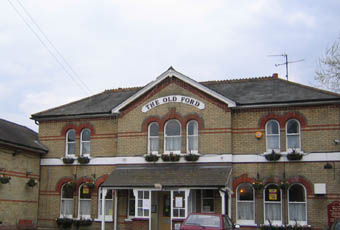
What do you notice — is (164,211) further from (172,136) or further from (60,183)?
(60,183)

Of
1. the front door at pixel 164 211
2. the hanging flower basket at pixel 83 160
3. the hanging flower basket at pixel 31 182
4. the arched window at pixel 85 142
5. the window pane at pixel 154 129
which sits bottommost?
the front door at pixel 164 211

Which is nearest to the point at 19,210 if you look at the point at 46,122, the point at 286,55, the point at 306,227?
the point at 46,122

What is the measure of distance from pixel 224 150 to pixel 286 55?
27.7 feet

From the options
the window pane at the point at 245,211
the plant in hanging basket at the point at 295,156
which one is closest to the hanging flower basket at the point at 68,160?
the window pane at the point at 245,211

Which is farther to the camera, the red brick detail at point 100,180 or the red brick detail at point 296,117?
the red brick detail at point 100,180

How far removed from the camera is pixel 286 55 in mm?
26891

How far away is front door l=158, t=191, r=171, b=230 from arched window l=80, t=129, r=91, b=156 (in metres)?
4.93

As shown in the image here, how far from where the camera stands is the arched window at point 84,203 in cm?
2398

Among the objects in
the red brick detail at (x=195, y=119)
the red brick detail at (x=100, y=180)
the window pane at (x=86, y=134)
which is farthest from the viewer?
the window pane at (x=86, y=134)

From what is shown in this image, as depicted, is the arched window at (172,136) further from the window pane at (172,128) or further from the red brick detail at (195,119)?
the red brick detail at (195,119)

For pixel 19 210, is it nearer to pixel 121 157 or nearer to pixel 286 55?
pixel 121 157

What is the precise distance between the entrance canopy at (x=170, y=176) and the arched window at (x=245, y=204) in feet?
4.17

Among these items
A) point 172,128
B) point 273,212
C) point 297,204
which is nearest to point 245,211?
point 273,212

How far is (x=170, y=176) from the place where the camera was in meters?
21.6
